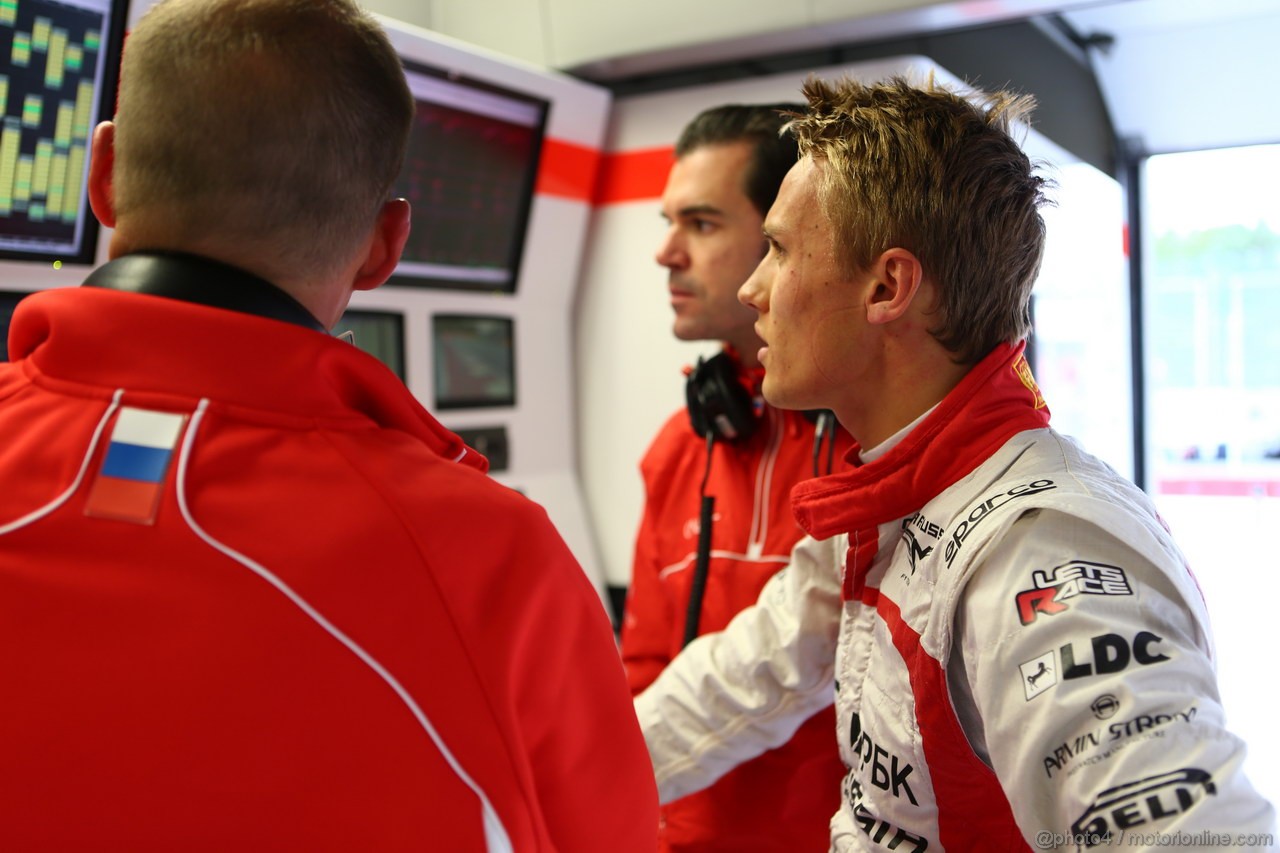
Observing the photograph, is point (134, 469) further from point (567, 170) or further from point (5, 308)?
point (567, 170)

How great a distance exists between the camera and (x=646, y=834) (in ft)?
2.97

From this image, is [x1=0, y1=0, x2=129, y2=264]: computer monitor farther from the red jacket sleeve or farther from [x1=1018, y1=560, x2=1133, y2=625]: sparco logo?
[x1=1018, y1=560, x2=1133, y2=625]: sparco logo

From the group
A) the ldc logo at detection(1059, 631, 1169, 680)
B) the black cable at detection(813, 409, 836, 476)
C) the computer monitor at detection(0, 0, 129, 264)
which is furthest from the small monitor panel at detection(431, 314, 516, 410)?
the ldc logo at detection(1059, 631, 1169, 680)

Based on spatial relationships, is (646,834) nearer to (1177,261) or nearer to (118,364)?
(118,364)

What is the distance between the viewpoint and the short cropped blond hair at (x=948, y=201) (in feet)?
4.26

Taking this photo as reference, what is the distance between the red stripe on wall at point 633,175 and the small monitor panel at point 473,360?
45 centimetres

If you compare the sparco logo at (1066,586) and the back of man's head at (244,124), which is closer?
the back of man's head at (244,124)

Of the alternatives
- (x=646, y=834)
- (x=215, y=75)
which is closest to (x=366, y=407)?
(x=215, y=75)

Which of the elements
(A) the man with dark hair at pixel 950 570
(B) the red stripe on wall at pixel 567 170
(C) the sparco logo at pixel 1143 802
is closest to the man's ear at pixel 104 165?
(A) the man with dark hair at pixel 950 570

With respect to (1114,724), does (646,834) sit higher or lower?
lower

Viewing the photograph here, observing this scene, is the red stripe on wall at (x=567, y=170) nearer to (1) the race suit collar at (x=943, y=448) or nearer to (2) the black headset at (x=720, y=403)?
(2) the black headset at (x=720, y=403)

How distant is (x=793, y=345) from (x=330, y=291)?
0.67 meters

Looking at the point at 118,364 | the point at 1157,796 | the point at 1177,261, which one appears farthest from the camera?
the point at 1177,261

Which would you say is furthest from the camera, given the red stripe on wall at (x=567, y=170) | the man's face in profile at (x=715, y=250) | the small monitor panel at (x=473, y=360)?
the red stripe on wall at (x=567, y=170)
